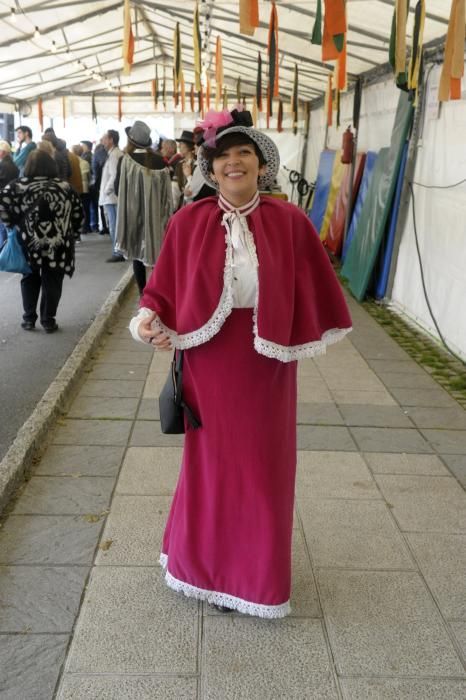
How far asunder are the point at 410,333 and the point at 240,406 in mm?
5083

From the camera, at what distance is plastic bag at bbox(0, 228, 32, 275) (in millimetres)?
6129

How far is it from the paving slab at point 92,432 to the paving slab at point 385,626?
5.73ft

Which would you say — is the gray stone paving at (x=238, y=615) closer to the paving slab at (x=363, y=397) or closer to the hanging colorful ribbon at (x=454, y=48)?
the paving slab at (x=363, y=397)

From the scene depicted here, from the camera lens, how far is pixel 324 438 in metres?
4.19

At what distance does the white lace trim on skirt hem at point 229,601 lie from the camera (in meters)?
2.42

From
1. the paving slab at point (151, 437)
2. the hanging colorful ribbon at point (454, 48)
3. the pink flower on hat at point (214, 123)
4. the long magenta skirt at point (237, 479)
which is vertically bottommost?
the paving slab at point (151, 437)

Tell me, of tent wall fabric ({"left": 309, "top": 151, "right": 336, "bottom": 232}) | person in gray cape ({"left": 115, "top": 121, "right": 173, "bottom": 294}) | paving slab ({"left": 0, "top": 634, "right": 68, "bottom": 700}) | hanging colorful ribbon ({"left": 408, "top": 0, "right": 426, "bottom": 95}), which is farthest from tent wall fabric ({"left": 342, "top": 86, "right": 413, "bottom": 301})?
paving slab ({"left": 0, "top": 634, "right": 68, "bottom": 700})

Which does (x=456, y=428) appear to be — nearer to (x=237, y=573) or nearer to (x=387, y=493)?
(x=387, y=493)

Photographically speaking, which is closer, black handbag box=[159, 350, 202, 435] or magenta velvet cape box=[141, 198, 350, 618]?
magenta velvet cape box=[141, 198, 350, 618]

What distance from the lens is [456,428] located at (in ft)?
14.4

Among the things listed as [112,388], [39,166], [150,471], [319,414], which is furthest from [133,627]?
[39,166]

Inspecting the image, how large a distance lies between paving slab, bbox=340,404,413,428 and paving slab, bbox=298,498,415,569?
3.75ft

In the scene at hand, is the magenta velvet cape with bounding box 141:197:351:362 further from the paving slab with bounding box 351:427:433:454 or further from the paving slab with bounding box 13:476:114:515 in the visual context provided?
the paving slab with bounding box 351:427:433:454

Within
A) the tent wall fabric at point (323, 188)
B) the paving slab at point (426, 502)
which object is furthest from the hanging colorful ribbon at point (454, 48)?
the tent wall fabric at point (323, 188)
